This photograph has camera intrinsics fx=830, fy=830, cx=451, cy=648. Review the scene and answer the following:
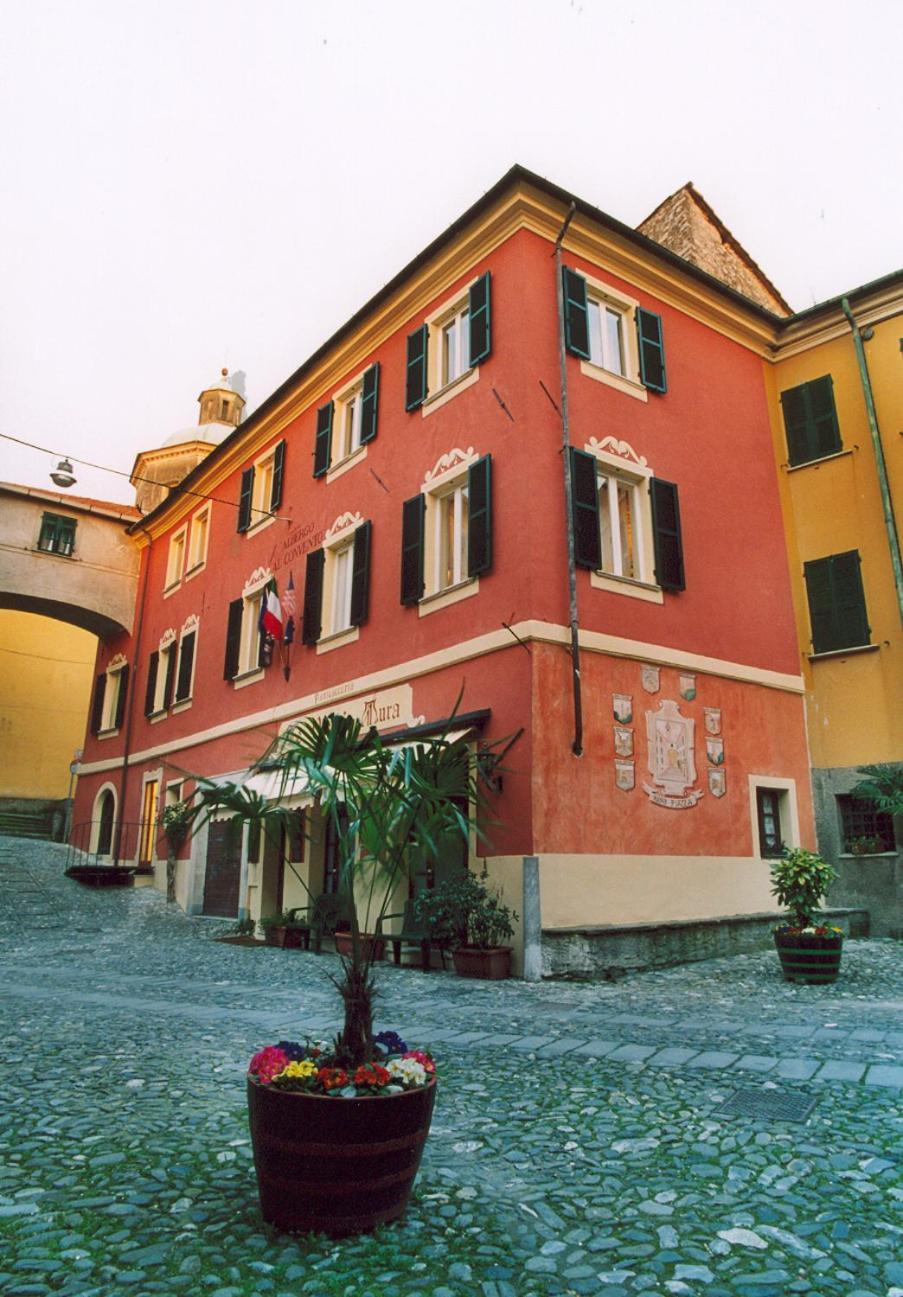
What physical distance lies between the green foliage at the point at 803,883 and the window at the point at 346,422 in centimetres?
948

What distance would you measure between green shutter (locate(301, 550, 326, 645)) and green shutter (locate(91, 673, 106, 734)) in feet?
38.1

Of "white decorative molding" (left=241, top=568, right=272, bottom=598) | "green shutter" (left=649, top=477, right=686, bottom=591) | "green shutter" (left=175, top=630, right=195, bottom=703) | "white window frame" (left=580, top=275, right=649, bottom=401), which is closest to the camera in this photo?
"green shutter" (left=649, top=477, right=686, bottom=591)

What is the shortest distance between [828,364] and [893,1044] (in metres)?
11.8

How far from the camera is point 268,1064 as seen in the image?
2.87 meters

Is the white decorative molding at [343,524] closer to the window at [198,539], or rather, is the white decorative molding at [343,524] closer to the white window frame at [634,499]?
the white window frame at [634,499]

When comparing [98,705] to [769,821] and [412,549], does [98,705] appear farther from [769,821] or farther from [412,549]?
[769,821]

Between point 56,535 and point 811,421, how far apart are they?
742 inches

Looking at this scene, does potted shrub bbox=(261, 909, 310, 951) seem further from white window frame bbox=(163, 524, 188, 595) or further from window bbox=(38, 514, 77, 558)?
window bbox=(38, 514, 77, 558)

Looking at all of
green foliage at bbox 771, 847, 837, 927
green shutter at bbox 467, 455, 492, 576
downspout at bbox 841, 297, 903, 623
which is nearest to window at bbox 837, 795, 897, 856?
downspout at bbox 841, 297, 903, 623

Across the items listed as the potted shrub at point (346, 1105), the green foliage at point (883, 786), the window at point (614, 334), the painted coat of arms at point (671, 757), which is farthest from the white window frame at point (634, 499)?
the potted shrub at point (346, 1105)

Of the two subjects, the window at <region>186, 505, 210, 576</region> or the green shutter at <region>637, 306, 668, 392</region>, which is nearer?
the green shutter at <region>637, 306, 668, 392</region>

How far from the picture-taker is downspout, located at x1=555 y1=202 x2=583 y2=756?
9.81m

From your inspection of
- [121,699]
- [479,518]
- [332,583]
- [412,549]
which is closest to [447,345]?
[412,549]

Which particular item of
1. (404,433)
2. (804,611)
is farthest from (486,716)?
(804,611)
